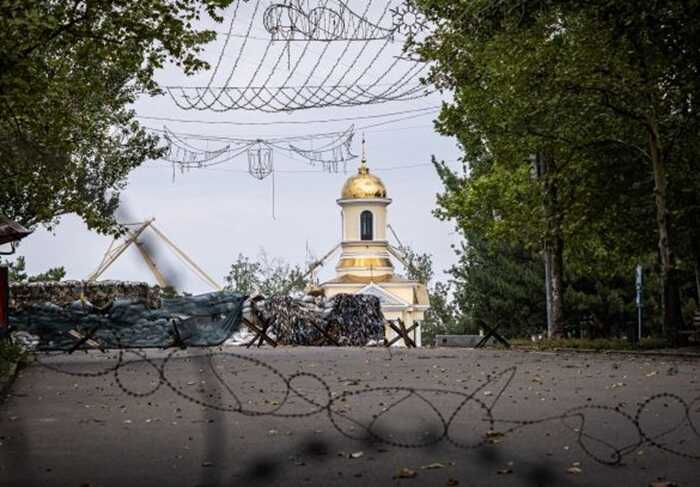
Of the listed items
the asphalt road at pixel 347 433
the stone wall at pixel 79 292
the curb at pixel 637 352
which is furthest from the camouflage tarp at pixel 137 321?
the asphalt road at pixel 347 433

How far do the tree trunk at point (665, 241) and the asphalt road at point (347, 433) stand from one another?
1416 centimetres

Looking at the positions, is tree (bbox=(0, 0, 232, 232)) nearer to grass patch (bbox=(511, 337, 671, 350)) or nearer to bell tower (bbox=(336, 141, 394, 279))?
grass patch (bbox=(511, 337, 671, 350))

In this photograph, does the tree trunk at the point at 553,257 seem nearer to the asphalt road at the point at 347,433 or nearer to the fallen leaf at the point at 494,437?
the asphalt road at the point at 347,433

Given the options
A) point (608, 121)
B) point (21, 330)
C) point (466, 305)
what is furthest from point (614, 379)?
point (466, 305)

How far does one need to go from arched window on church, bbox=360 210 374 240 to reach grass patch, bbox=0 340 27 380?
3360 inches

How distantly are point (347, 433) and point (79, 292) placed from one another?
40.3m

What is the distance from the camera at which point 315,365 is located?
28.1 meters

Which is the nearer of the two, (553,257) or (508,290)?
(553,257)

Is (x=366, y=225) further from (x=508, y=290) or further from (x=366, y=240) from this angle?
(x=508, y=290)

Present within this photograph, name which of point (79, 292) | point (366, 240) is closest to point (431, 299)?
point (366, 240)

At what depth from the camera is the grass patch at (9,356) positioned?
23.0 metres

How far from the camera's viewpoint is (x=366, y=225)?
11494cm

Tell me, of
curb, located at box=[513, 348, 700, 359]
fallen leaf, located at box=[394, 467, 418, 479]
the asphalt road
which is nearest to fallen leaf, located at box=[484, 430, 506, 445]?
the asphalt road

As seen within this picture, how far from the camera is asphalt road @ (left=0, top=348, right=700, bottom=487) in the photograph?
9961mm
